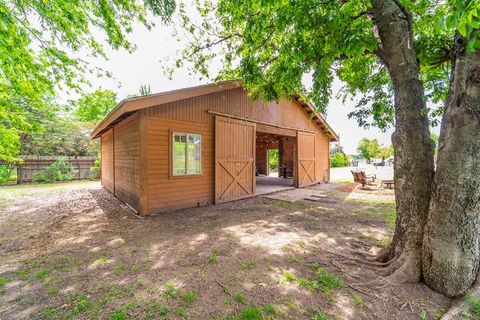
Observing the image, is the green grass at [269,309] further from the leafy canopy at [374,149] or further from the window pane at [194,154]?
the leafy canopy at [374,149]

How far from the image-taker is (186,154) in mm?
6566

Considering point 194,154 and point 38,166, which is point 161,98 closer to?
point 194,154

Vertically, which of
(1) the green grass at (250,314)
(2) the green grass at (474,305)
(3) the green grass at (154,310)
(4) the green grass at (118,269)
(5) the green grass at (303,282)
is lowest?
(4) the green grass at (118,269)

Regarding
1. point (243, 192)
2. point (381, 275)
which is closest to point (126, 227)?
point (243, 192)

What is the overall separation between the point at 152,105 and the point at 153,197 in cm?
259

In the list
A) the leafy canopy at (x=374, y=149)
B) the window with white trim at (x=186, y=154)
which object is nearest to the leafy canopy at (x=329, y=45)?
the window with white trim at (x=186, y=154)

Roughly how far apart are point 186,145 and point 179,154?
37 centimetres

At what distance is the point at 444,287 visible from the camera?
241 cm

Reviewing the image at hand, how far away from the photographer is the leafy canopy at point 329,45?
2805mm

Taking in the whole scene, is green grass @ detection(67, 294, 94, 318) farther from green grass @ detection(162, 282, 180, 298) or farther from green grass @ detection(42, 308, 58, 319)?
green grass @ detection(162, 282, 180, 298)

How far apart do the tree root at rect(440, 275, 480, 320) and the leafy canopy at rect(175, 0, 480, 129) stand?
234 centimetres

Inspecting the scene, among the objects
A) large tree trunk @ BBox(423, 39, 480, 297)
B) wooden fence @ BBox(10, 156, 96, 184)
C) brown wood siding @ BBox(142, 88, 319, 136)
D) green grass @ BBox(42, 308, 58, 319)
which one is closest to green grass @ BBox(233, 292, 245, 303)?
green grass @ BBox(42, 308, 58, 319)

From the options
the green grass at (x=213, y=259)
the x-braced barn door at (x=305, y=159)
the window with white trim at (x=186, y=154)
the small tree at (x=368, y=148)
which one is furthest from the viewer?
the small tree at (x=368, y=148)

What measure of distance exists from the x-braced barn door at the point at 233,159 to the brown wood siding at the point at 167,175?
0.41m
